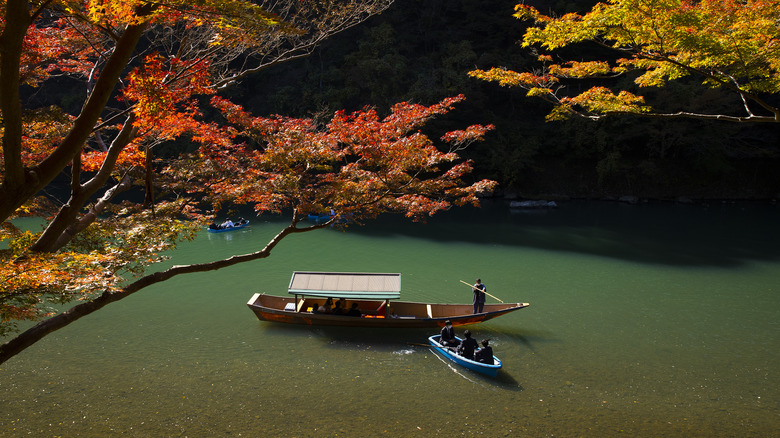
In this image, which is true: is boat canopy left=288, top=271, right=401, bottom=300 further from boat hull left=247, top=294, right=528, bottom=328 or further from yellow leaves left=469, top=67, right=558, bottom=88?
yellow leaves left=469, top=67, right=558, bottom=88

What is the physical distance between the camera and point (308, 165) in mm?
7656

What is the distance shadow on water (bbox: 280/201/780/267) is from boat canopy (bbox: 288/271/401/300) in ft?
31.0

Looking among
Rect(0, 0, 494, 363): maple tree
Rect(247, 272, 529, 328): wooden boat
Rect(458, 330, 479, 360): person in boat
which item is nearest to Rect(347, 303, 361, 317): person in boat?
Rect(247, 272, 529, 328): wooden boat

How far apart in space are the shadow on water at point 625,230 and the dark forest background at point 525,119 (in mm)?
2496

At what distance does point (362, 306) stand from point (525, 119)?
2936 centimetres

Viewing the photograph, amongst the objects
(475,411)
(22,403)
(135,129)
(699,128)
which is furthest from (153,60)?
(699,128)

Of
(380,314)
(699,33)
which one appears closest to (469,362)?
(380,314)

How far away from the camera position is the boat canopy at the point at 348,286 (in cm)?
1065

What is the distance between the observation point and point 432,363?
352 inches

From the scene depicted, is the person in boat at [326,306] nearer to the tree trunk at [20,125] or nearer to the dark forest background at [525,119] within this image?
the tree trunk at [20,125]

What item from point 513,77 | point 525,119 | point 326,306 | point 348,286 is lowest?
point 326,306

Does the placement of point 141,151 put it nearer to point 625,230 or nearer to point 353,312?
point 353,312

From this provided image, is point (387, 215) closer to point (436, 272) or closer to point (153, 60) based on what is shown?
point (436, 272)

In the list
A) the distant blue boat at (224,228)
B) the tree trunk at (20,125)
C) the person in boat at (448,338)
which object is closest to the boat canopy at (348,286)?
the person in boat at (448,338)
